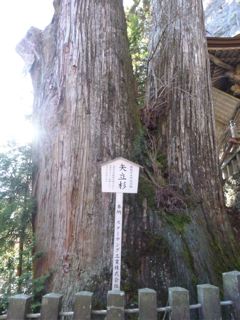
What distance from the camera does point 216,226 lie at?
10.5ft

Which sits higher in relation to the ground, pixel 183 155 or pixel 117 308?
pixel 183 155

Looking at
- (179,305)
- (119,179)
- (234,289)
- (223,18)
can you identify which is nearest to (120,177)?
(119,179)

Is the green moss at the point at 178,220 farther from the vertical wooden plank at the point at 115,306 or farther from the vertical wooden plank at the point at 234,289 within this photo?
the vertical wooden plank at the point at 115,306

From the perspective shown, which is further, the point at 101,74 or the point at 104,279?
the point at 101,74

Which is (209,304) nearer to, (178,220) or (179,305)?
(179,305)

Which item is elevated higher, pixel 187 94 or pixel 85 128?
pixel 187 94

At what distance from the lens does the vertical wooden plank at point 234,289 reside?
2.21 meters

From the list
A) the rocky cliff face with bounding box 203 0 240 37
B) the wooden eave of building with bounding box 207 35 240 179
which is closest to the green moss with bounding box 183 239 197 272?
the wooden eave of building with bounding box 207 35 240 179

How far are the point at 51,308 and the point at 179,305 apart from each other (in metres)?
0.87

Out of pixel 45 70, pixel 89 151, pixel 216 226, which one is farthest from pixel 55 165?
pixel 216 226

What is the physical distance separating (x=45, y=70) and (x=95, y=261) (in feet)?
7.71

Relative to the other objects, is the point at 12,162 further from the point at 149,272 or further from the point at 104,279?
the point at 149,272

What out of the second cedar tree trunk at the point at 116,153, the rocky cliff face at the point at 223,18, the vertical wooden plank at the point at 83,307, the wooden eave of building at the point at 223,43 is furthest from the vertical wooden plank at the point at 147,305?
the rocky cliff face at the point at 223,18

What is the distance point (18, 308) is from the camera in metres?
2.05
